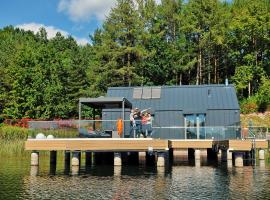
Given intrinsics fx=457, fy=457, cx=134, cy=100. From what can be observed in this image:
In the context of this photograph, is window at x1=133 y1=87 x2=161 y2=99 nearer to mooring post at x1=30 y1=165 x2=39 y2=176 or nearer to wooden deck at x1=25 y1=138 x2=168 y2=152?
wooden deck at x1=25 y1=138 x2=168 y2=152

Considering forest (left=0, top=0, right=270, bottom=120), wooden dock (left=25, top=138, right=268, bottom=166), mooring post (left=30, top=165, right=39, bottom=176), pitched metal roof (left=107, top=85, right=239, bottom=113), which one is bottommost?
mooring post (left=30, top=165, right=39, bottom=176)

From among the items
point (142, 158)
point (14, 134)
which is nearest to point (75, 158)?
point (142, 158)

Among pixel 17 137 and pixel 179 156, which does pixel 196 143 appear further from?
pixel 17 137

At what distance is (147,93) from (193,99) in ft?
13.2

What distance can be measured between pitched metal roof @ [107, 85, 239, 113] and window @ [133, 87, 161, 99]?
26cm

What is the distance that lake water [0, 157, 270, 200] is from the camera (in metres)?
16.2

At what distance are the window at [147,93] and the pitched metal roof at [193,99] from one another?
10.3 inches

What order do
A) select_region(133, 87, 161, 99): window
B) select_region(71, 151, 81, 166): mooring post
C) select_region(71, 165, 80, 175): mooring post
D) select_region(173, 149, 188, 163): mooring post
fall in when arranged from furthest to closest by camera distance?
select_region(133, 87, 161, 99): window < select_region(173, 149, 188, 163): mooring post < select_region(71, 151, 81, 166): mooring post < select_region(71, 165, 80, 175): mooring post

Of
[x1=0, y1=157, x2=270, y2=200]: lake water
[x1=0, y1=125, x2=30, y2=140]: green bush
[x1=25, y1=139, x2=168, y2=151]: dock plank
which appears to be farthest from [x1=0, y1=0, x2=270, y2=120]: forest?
[x1=0, y1=157, x2=270, y2=200]: lake water

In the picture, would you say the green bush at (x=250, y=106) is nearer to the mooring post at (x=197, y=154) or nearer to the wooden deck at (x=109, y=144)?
the mooring post at (x=197, y=154)

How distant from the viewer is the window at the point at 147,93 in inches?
1457

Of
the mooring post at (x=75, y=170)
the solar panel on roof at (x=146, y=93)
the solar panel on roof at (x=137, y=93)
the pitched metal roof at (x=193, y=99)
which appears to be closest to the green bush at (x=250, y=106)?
the pitched metal roof at (x=193, y=99)

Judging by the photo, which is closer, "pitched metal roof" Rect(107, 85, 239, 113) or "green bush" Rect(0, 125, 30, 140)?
"pitched metal roof" Rect(107, 85, 239, 113)

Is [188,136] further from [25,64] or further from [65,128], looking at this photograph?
[25,64]
